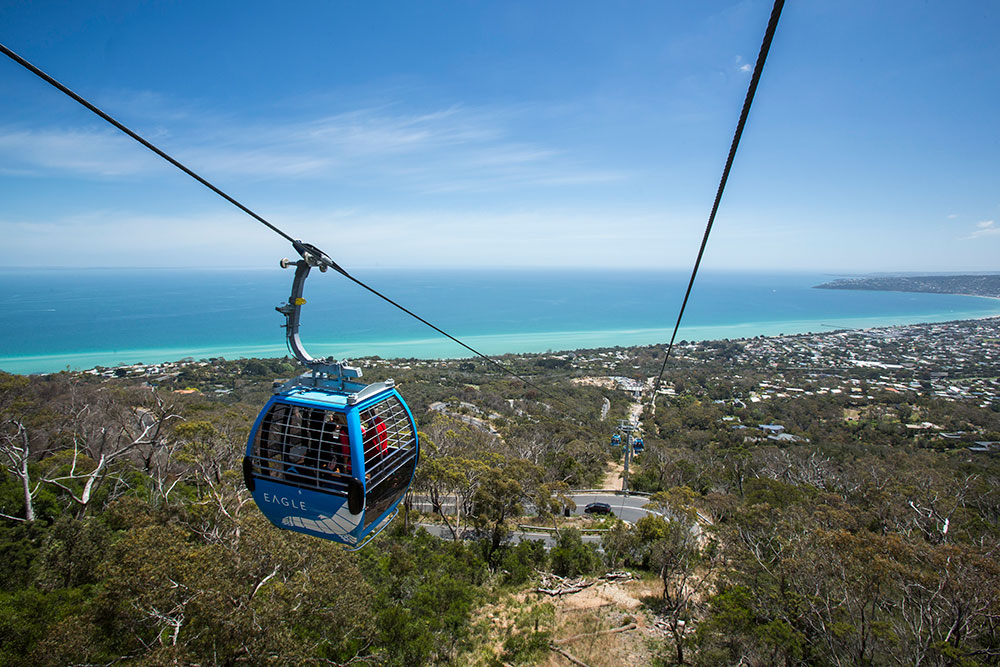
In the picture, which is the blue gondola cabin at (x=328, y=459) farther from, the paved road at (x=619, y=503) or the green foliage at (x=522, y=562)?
the paved road at (x=619, y=503)

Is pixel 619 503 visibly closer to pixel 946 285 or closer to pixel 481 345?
pixel 481 345

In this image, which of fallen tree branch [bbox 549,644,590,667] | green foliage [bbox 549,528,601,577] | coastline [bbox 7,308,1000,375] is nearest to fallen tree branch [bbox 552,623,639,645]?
fallen tree branch [bbox 549,644,590,667]

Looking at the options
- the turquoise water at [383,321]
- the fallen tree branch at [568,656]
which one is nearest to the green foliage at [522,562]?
the fallen tree branch at [568,656]

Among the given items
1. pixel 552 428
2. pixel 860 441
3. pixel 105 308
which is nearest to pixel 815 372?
pixel 860 441

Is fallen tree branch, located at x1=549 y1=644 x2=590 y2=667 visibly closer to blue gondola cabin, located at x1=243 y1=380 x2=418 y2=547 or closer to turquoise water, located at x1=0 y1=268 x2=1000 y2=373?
blue gondola cabin, located at x1=243 y1=380 x2=418 y2=547

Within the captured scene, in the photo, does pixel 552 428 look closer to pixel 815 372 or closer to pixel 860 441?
pixel 860 441

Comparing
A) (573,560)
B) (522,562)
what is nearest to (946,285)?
(573,560)
